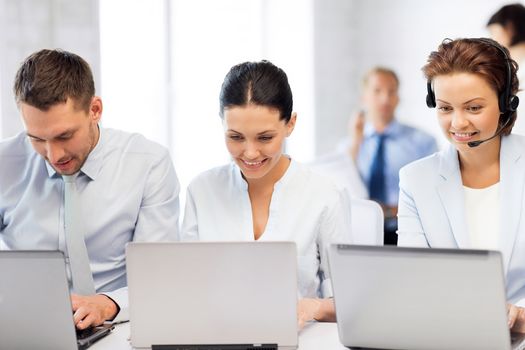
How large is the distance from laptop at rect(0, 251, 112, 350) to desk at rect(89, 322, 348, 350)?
0.15 metres

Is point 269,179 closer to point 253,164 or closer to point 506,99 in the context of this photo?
point 253,164

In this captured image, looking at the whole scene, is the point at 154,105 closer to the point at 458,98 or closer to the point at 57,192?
the point at 57,192

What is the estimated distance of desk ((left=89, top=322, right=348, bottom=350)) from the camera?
181cm

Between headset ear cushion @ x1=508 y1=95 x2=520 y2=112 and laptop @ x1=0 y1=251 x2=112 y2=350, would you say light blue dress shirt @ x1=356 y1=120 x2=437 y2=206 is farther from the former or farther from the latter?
laptop @ x1=0 y1=251 x2=112 y2=350

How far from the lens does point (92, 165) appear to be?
2.29 m

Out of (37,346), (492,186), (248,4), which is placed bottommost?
(37,346)

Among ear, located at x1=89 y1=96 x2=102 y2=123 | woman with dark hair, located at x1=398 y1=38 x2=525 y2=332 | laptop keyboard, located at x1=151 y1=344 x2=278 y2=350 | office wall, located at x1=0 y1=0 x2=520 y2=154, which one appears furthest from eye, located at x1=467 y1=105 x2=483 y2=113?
office wall, located at x1=0 y1=0 x2=520 y2=154

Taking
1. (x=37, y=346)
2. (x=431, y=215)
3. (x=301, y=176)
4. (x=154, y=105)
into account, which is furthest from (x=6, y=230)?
(x=154, y=105)

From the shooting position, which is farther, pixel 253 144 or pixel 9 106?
pixel 9 106

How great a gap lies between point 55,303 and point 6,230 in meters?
0.77

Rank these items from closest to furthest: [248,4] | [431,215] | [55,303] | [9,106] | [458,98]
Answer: [55,303] < [458,98] < [431,215] < [9,106] < [248,4]

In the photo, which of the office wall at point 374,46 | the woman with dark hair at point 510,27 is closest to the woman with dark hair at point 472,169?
the woman with dark hair at point 510,27

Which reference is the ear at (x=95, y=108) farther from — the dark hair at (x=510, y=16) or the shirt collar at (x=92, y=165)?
the dark hair at (x=510, y=16)

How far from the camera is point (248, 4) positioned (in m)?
5.08
